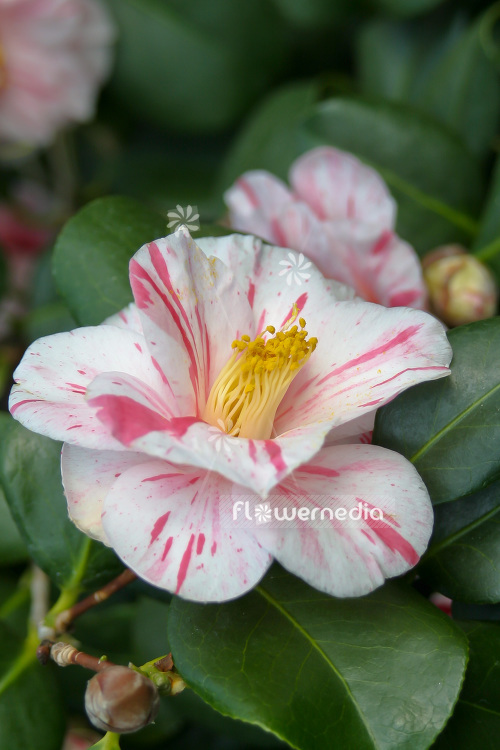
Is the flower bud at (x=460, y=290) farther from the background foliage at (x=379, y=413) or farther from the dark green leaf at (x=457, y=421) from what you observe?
the dark green leaf at (x=457, y=421)

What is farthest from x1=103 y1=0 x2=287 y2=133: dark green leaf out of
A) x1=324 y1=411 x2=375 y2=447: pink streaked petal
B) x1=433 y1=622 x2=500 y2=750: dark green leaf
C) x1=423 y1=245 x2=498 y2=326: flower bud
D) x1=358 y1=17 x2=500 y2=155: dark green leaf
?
x1=433 y1=622 x2=500 y2=750: dark green leaf

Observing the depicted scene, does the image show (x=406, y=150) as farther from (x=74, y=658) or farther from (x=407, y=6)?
(x=74, y=658)

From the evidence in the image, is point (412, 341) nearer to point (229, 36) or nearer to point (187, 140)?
point (229, 36)

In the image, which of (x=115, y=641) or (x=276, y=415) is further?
(x=115, y=641)

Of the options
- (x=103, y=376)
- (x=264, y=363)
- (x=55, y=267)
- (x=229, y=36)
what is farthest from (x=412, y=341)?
(x=229, y=36)

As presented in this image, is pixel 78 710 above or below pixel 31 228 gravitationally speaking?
below

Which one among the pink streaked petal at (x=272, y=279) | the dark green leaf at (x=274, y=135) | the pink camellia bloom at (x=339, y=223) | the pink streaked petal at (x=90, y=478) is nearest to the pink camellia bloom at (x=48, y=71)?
the dark green leaf at (x=274, y=135)

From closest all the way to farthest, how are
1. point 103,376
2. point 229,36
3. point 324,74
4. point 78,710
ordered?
1. point 103,376
2. point 78,710
3. point 229,36
4. point 324,74

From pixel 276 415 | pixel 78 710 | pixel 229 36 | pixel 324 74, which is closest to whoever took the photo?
pixel 276 415
